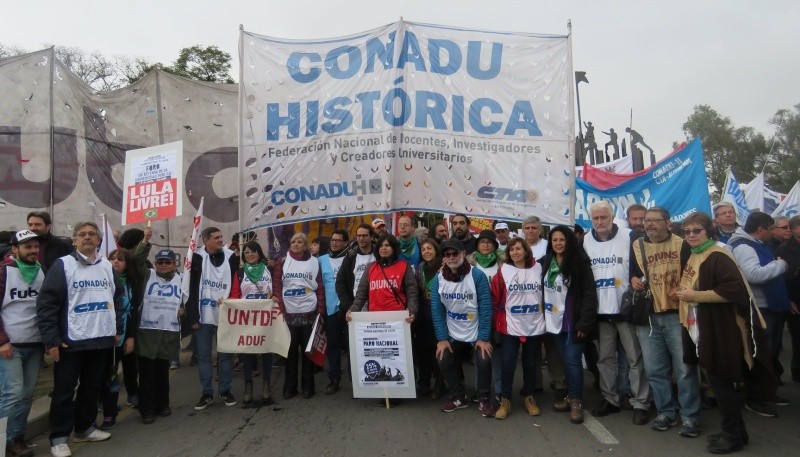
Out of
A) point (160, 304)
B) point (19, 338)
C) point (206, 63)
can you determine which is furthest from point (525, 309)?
point (206, 63)

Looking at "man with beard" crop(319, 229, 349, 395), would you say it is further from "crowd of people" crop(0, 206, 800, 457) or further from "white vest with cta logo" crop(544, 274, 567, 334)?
"white vest with cta logo" crop(544, 274, 567, 334)

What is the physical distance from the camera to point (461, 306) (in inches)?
217

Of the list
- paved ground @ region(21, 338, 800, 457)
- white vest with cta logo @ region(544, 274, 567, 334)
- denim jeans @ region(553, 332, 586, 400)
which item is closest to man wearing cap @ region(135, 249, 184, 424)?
paved ground @ region(21, 338, 800, 457)

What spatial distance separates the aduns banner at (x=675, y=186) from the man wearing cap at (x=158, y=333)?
704 cm

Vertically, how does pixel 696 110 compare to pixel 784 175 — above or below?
above

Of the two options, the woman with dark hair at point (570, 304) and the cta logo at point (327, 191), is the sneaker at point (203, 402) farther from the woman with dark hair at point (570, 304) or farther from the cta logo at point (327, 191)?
the woman with dark hair at point (570, 304)

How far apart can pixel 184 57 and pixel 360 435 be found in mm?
25931

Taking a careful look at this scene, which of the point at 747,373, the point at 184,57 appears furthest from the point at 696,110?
the point at 747,373

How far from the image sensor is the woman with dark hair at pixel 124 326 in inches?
214

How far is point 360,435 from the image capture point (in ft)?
16.0

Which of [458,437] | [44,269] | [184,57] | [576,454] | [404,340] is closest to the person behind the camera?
[576,454]

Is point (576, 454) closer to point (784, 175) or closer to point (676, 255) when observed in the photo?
point (676, 255)

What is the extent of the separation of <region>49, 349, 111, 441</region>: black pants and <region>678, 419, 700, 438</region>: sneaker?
5.01 m

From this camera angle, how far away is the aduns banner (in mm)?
8469
